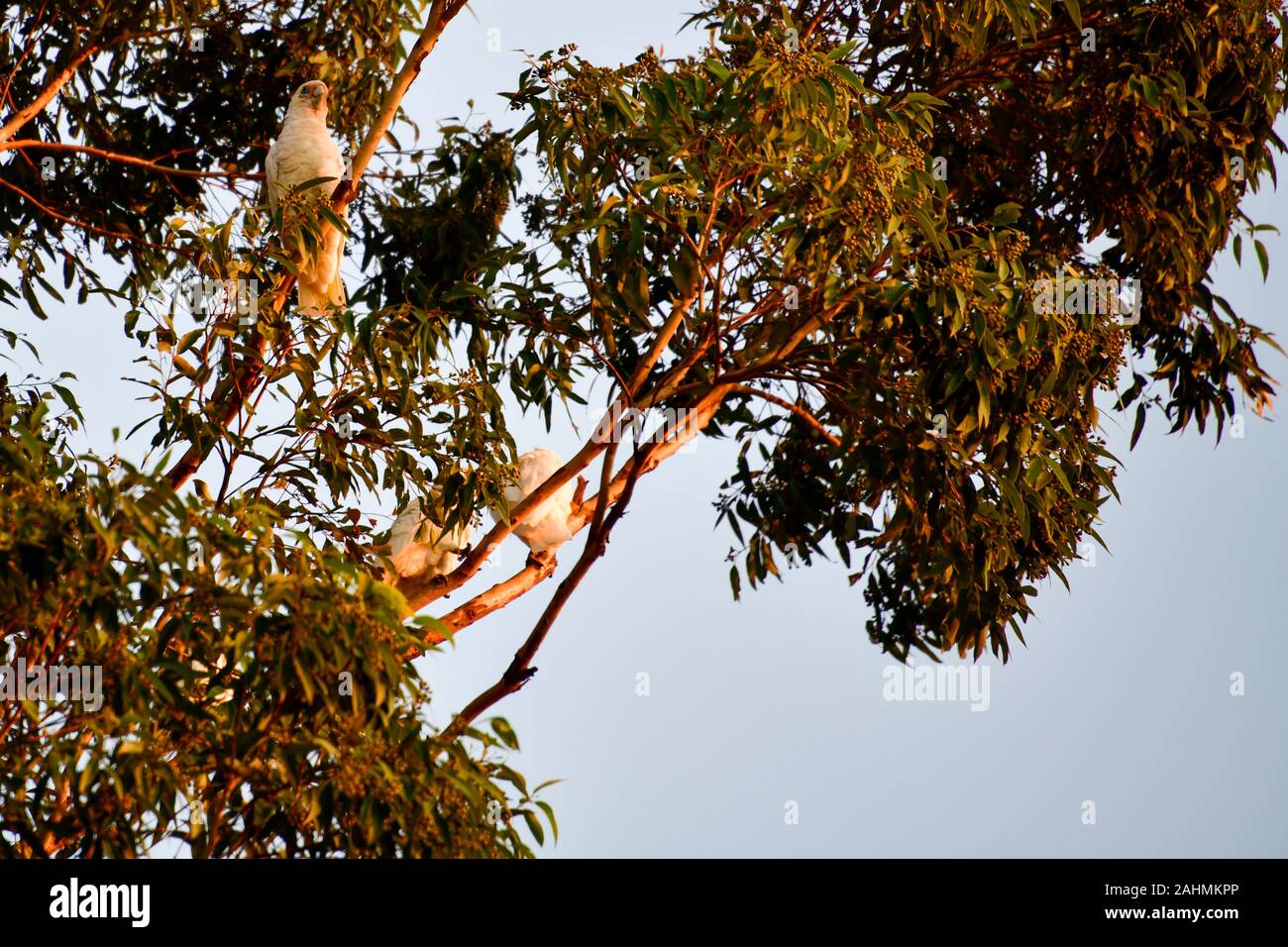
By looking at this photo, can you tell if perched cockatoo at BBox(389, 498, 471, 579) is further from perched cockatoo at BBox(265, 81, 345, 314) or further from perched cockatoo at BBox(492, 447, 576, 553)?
perched cockatoo at BBox(265, 81, 345, 314)

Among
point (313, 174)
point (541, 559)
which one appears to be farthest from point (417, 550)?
point (313, 174)

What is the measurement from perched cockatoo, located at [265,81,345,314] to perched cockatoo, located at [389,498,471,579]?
0.67m

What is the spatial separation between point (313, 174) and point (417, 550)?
1.13 m

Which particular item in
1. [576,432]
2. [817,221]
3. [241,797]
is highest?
[817,221]

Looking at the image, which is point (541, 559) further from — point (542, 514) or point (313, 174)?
point (313, 174)

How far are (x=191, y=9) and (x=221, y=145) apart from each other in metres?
1.03

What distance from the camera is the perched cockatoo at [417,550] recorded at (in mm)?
4492

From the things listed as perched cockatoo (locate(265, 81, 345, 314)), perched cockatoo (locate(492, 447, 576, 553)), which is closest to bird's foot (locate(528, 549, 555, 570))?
perched cockatoo (locate(492, 447, 576, 553))

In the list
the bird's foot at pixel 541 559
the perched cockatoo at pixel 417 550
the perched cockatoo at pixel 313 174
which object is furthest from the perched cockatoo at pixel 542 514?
the perched cockatoo at pixel 313 174

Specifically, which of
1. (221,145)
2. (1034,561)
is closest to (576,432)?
(1034,561)

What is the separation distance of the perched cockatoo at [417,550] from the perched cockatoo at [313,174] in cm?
67

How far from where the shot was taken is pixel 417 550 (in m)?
4.54

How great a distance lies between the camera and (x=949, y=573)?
442cm
